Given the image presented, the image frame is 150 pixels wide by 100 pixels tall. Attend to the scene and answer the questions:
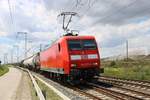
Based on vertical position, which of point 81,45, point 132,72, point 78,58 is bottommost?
point 132,72

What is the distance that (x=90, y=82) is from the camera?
25.7 meters

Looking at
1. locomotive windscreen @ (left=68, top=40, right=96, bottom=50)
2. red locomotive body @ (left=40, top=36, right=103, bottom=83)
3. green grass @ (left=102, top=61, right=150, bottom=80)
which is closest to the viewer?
red locomotive body @ (left=40, top=36, right=103, bottom=83)

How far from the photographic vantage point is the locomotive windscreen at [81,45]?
23178 mm

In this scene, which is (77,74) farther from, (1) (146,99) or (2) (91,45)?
(1) (146,99)

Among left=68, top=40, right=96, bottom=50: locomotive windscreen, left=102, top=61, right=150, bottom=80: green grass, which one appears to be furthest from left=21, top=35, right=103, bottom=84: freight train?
left=102, top=61, right=150, bottom=80: green grass

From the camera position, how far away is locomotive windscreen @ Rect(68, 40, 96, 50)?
2318 cm

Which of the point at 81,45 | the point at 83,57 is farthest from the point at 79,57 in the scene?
the point at 81,45

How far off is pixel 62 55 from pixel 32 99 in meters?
7.04

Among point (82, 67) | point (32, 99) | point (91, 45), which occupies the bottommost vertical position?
point (32, 99)

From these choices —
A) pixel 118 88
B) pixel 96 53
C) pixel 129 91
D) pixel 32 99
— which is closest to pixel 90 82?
pixel 96 53

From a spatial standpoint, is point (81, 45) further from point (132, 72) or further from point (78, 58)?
point (132, 72)

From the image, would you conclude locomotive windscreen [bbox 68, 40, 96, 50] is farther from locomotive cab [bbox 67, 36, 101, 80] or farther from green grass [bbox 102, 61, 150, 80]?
green grass [bbox 102, 61, 150, 80]

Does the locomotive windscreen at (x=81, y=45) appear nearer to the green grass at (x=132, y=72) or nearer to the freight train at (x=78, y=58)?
the freight train at (x=78, y=58)

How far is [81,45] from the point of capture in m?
23.4
